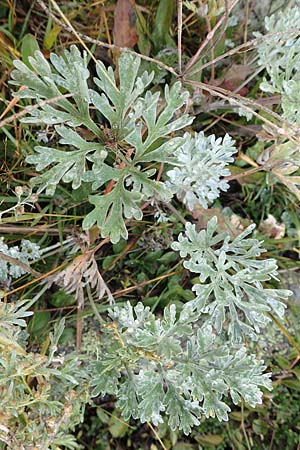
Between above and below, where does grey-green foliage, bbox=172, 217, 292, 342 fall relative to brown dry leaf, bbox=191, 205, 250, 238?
above

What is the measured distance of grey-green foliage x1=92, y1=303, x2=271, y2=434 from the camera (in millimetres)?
1066

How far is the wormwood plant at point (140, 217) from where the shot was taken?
0.94m

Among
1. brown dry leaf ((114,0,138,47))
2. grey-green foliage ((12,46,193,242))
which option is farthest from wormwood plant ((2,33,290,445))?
brown dry leaf ((114,0,138,47))

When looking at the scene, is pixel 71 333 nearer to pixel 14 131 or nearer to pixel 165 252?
pixel 165 252

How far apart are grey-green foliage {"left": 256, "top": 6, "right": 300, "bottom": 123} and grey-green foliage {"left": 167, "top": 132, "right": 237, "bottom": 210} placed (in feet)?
0.45

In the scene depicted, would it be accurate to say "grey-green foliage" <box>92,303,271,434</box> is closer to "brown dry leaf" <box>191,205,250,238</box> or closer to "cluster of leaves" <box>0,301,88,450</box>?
"cluster of leaves" <box>0,301,88,450</box>

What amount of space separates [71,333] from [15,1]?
2.70 feet

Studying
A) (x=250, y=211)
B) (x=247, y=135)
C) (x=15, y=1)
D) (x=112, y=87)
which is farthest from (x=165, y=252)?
(x=15, y=1)

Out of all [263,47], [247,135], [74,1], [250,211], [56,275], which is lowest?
[56,275]

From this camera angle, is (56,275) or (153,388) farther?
(56,275)

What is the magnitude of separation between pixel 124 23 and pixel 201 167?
403 mm

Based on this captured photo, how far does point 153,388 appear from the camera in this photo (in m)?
1.10

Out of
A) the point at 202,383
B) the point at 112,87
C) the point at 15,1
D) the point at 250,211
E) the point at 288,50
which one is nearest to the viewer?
the point at 112,87

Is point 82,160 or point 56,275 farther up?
point 82,160
